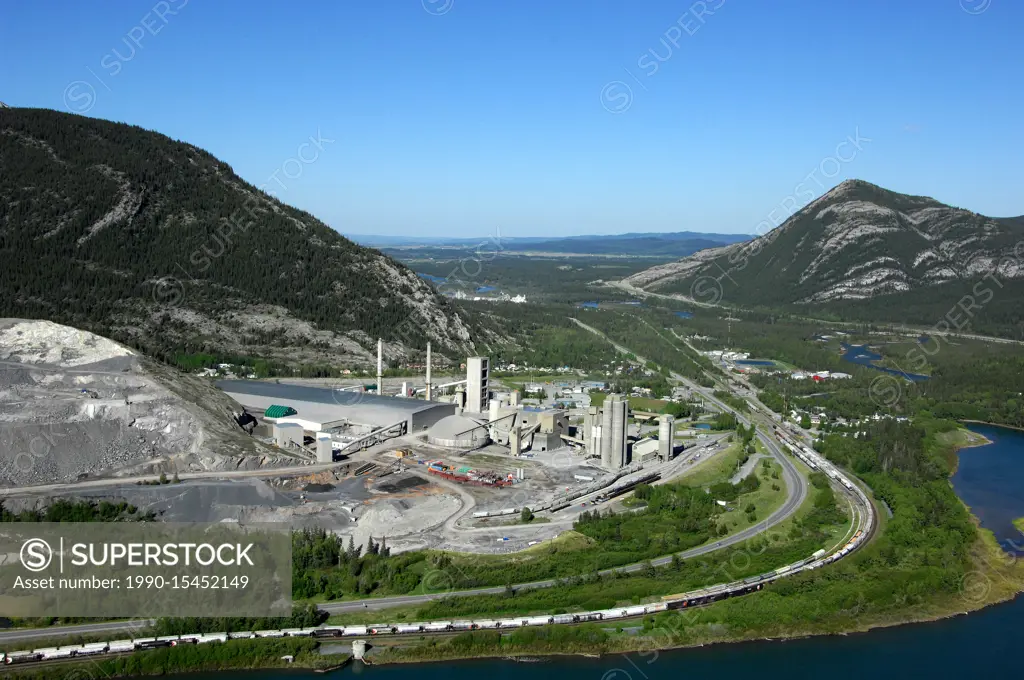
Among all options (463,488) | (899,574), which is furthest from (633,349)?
(899,574)

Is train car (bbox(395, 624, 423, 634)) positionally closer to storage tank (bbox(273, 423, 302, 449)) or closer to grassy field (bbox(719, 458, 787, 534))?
grassy field (bbox(719, 458, 787, 534))

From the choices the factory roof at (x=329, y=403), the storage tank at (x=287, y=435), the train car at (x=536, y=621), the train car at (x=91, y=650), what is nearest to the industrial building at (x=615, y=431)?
the factory roof at (x=329, y=403)

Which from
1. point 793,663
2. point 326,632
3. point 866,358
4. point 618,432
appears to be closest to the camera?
point 326,632

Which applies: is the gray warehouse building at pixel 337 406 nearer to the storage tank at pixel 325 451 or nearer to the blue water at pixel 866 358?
the storage tank at pixel 325 451

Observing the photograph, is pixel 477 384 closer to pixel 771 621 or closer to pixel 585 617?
pixel 585 617

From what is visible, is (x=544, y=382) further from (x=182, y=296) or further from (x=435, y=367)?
(x=182, y=296)

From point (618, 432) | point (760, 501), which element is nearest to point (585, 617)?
point (760, 501)

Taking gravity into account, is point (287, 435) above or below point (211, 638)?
above
